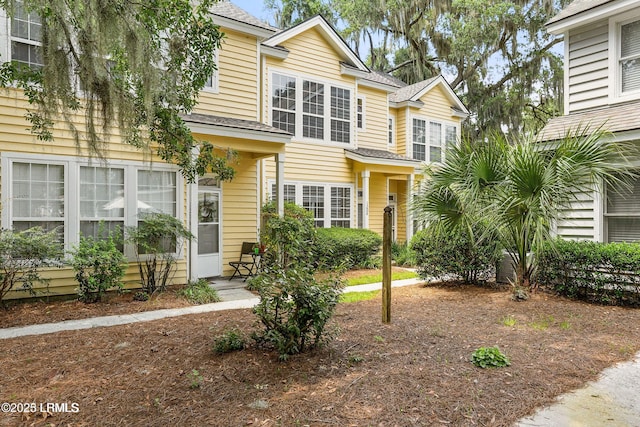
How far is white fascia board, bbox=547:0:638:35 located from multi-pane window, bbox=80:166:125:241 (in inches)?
377

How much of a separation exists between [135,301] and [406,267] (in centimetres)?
795

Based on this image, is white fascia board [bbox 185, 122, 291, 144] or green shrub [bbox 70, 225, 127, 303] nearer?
green shrub [bbox 70, 225, 127, 303]

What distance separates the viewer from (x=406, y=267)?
40.9 ft

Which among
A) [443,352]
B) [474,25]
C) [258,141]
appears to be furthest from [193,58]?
[474,25]

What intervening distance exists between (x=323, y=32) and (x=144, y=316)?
32.0 ft

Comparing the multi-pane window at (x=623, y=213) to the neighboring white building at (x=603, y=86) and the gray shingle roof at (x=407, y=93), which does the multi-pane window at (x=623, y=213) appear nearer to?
the neighboring white building at (x=603, y=86)

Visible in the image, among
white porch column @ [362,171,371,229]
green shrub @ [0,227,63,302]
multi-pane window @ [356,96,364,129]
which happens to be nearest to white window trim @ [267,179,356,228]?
white porch column @ [362,171,371,229]

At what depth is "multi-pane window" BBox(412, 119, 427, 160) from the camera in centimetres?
1622

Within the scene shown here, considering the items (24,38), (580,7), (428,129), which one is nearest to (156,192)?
(24,38)

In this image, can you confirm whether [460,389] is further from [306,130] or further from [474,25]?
[474,25]

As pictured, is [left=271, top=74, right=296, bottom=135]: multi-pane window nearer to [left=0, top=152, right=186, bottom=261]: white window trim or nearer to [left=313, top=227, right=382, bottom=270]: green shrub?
[left=313, top=227, right=382, bottom=270]: green shrub

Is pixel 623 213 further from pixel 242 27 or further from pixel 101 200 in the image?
pixel 101 200

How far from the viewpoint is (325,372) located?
3.78 meters

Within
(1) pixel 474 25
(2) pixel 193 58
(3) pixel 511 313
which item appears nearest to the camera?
(2) pixel 193 58
